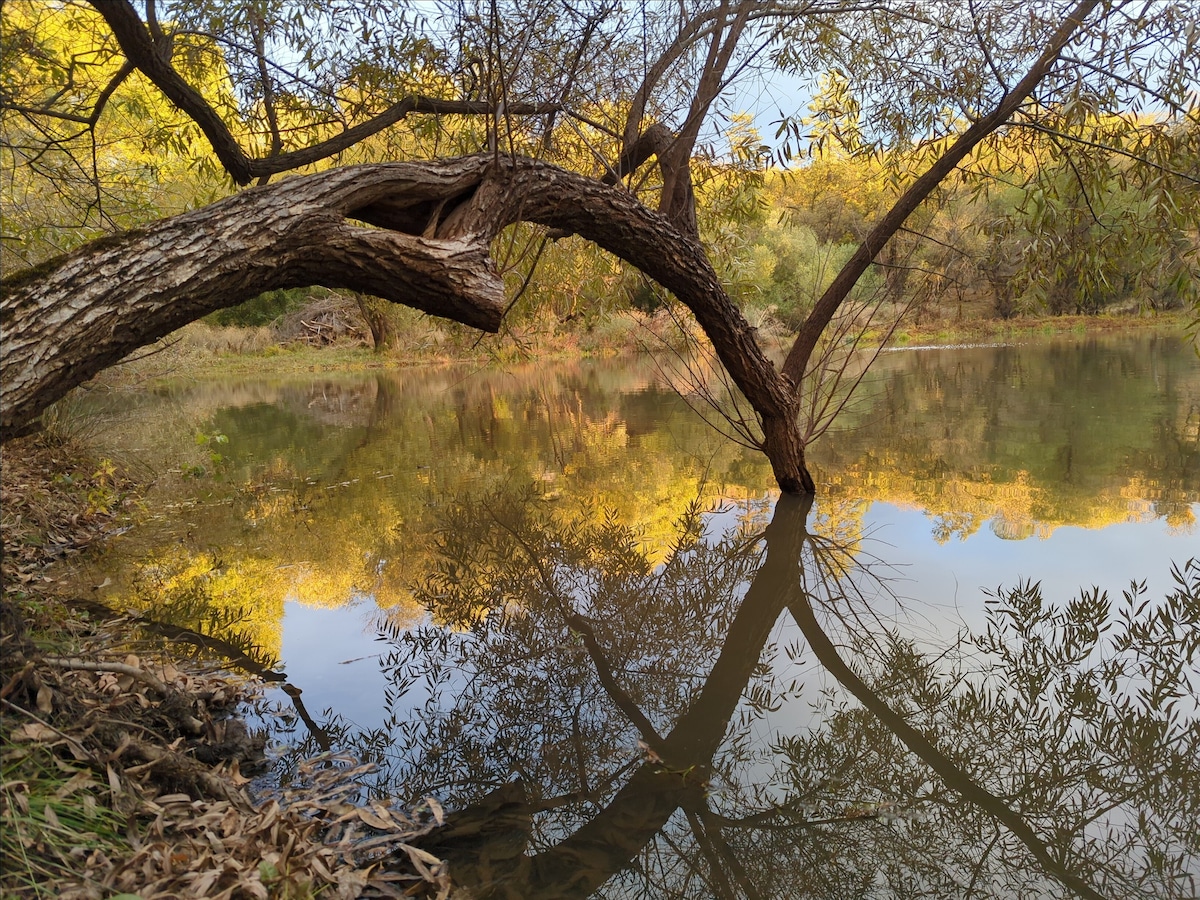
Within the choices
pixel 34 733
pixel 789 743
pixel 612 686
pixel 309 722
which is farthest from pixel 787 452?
pixel 34 733

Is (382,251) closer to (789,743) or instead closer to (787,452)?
(789,743)

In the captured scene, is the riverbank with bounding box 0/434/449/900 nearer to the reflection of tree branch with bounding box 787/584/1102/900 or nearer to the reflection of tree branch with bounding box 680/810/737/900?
the reflection of tree branch with bounding box 680/810/737/900

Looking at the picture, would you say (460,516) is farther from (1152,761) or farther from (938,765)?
(1152,761)

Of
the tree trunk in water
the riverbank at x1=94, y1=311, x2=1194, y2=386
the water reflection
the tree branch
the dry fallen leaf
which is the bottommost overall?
the dry fallen leaf

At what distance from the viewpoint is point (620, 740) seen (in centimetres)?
259

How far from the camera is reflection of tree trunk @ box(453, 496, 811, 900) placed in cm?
193

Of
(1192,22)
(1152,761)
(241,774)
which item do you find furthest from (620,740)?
(1192,22)

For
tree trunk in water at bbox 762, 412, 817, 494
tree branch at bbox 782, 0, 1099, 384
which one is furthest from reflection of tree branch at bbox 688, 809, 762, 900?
tree branch at bbox 782, 0, 1099, 384

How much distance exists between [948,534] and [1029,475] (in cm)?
166

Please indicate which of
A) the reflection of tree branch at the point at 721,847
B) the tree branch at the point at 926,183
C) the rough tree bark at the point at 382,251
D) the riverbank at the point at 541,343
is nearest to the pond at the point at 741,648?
the reflection of tree branch at the point at 721,847

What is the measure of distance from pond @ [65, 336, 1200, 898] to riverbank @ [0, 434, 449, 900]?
0.53 ft

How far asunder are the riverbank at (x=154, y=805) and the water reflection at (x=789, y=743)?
0.19 meters

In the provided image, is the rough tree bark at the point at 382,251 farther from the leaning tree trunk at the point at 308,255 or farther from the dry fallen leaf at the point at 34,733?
the dry fallen leaf at the point at 34,733

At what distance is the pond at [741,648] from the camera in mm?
2061
